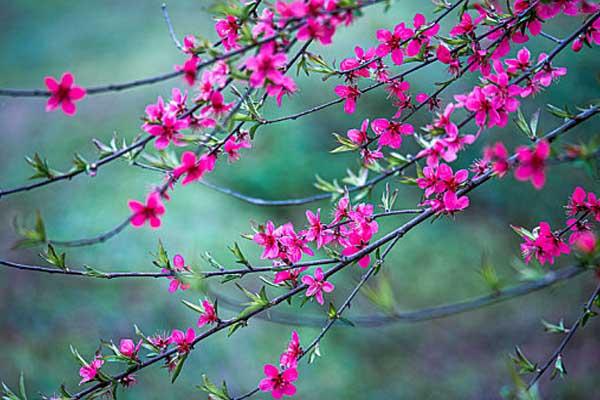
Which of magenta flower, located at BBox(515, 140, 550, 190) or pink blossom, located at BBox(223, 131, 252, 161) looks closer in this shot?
magenta flower, located at BBox(515, 140, 550, 190)

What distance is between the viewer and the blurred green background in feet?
9.18

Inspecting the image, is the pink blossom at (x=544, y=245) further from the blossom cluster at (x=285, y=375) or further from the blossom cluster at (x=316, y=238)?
the blossom cluster at (x=285, y=375)

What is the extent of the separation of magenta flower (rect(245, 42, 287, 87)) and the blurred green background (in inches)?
75.2

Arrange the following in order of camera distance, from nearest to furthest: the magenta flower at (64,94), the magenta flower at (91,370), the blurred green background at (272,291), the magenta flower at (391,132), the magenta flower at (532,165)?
the magenta flower at (532,165)
the magenta flower at (64,94)
the magenta flower at (91,370)
the magenta flower at (391,132)
the blurred green background at (272,291)

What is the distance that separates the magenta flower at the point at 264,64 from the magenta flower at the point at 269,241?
1.07ft

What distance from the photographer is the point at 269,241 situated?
1.13 m

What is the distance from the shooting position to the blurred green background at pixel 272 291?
9.18ft

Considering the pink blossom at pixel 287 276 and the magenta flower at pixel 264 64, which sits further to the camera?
the pink blossom at pixel 287 276

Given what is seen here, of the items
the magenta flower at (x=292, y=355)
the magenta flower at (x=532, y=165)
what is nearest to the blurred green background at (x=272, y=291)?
the magenta flower at (x=292, y=355)

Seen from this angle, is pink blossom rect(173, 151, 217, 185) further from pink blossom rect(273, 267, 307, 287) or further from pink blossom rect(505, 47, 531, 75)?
pink blossom rect(505, 47, 531, 75)

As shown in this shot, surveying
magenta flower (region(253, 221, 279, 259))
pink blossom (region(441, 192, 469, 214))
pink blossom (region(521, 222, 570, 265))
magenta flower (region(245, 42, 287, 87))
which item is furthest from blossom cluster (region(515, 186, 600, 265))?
magenta flower (region(245, 42, 287, 87))

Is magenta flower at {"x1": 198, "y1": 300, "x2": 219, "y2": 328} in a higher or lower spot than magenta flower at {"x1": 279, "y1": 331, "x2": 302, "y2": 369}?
higher

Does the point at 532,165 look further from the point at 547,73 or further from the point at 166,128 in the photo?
the point at 166,128

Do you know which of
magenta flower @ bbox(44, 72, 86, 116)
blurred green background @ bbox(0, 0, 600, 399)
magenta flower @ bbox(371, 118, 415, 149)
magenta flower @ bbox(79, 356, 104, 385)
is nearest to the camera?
magenta flower @ bbox(44, 72, 86, 116)
